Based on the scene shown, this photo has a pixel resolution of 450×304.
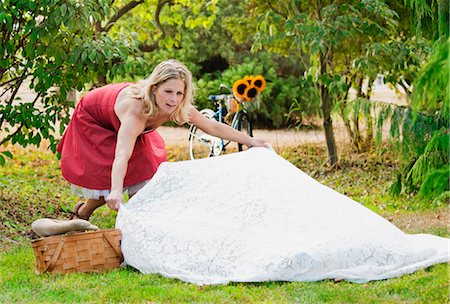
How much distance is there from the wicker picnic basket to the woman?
0.60 meters

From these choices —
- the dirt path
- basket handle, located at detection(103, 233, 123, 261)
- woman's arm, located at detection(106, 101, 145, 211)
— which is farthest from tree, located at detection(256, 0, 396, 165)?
basket handle, located at detection(103, 233, 123, 261)

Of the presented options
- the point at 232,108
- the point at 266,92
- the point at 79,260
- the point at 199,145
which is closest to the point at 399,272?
the point at 79,260

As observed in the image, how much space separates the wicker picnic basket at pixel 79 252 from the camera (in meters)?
4.39

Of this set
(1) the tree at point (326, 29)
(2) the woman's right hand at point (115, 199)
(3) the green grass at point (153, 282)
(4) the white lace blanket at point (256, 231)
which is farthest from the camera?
(1) the tree at point (326, 29)

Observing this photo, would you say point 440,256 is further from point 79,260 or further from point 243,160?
point 79,260

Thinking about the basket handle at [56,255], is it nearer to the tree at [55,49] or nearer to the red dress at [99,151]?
the red dress at [99,151]

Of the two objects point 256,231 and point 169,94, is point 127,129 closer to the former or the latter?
point 169,94

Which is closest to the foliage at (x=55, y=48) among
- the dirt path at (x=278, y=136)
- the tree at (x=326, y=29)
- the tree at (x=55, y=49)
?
the tree at (x=55, y=49)

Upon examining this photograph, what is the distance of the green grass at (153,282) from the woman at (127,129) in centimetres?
63

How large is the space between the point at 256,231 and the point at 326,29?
4311mm

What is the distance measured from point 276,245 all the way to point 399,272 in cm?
63

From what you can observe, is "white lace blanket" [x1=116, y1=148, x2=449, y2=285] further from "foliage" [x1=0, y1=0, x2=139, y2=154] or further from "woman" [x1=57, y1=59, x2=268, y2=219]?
"foliage" [x1=0, y1=0, x2=139, y2=154]

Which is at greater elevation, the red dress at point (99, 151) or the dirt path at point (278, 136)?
the red dress at point (99, 151)

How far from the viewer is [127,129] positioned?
192 inches
